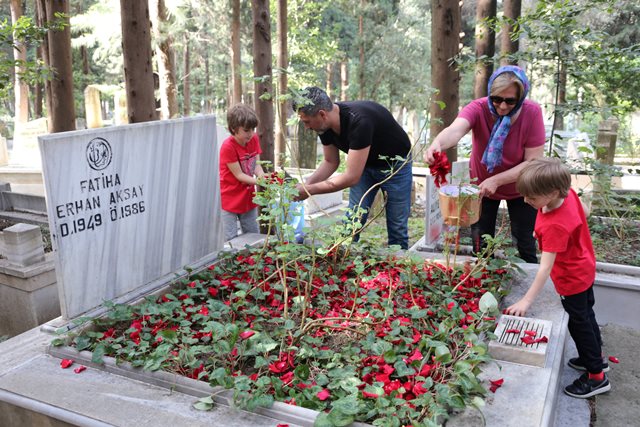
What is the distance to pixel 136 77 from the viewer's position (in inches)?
197

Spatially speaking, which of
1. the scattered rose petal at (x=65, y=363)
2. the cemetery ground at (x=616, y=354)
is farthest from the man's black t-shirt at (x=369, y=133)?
the scattered rose petal at (x=65, y=363)

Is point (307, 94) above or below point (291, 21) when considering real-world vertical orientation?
below

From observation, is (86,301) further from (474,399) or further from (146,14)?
(146,14)

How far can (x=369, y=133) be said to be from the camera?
369 centimetres

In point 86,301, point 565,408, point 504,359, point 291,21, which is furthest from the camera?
point 291,21

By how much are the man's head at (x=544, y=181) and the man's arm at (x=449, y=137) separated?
714 millimetres

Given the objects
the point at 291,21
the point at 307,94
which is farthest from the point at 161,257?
the point at 291,21

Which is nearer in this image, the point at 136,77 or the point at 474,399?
the point at 474,399

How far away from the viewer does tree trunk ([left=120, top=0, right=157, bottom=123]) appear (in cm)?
491

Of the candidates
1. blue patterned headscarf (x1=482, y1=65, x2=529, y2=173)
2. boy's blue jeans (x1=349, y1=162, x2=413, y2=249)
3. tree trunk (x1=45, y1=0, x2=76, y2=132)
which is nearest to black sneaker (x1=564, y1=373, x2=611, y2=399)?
blue patterned headscarf (x1=482, y1=65, x2=529, y2=173)

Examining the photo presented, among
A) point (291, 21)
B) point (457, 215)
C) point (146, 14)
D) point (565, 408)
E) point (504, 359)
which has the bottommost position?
point (565, 408)

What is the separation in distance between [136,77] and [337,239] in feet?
9.56

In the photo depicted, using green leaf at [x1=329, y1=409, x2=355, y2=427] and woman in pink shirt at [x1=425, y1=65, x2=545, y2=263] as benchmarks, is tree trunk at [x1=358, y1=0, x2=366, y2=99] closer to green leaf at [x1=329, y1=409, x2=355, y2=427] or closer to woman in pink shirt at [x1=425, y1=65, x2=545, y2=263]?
woman in pink shirt at [x1=425, y1=65, x2=545, y2=263]

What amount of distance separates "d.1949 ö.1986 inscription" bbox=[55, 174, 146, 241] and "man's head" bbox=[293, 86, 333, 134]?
Result: 1.17m
